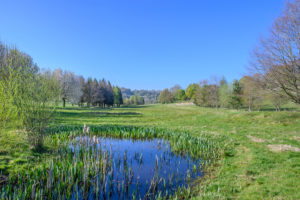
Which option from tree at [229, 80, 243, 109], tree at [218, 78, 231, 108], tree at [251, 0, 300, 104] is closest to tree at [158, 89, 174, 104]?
tree at [218, 78, 231, 108]

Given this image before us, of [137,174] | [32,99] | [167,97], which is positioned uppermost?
[167,97]

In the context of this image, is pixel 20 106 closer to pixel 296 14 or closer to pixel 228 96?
pixel 296 14

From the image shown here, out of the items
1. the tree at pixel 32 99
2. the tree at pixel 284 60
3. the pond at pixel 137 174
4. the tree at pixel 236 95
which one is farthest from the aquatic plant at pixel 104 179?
the tree at pixel 236 95

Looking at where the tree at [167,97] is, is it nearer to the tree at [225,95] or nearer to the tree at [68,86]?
the tree at [225,95]

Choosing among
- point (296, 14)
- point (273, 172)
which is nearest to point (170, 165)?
point (273, 172)

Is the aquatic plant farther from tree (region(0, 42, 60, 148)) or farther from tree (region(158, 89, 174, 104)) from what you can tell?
tree (region(158, 89, 174, 104))

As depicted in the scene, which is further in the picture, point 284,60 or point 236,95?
Answer: point 236,95

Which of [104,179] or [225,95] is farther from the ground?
[225,95]

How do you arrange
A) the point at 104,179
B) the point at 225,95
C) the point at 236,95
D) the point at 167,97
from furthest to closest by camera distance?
the point at 167,97 < the point at 225,95 < the point at 236,95 < the point at 104,179

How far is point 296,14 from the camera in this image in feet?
35.4

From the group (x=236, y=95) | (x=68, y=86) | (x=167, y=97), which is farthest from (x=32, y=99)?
(x=167, y=97)

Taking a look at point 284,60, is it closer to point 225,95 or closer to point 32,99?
point 32,99

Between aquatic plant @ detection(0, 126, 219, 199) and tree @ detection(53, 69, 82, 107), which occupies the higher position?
tree @ detection(53, 69, 82, 107)

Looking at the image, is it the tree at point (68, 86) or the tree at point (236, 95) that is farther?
the tree at point (68, 86)
